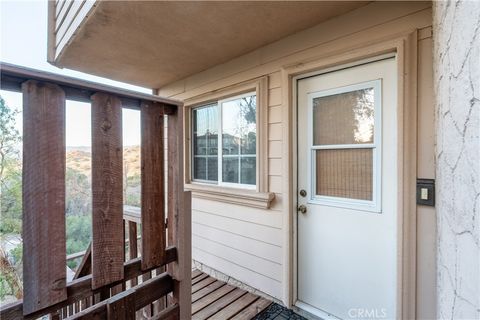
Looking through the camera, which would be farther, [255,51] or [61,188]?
[255,51]

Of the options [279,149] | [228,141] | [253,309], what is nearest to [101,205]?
[279,149]

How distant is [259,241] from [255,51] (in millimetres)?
1794

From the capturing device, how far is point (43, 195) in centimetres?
75

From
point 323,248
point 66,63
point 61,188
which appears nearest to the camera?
point 61,188

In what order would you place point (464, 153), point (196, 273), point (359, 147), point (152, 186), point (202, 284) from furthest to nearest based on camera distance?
1. point (196, 273)
2. point (202, 284)
3. point (359, 147)
4. point (152, 186)
5. point (464, 153)

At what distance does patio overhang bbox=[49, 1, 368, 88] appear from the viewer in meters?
1.64

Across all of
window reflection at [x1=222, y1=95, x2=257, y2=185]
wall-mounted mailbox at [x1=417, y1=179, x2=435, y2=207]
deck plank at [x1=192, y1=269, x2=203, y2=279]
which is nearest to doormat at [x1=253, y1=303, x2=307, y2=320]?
deck plank at [x1=192, y1=269, x2=203, y2=279]

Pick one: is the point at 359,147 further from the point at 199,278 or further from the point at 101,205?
the point at 199,278

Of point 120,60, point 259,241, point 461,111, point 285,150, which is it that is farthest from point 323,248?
point 120,60

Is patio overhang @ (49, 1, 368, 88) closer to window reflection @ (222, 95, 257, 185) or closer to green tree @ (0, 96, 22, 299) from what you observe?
→ window reflection @ (222, 95, 257, 185)

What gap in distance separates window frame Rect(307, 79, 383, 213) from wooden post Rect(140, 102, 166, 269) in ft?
4.20

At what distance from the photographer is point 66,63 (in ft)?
8.08

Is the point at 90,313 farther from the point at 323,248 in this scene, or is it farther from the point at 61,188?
the point at 323,248

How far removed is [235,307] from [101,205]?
1703 mm
